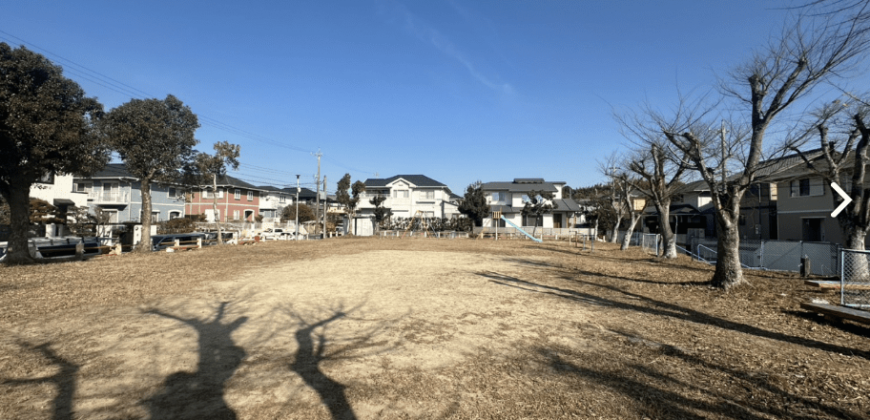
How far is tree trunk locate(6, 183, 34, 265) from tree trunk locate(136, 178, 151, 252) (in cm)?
514

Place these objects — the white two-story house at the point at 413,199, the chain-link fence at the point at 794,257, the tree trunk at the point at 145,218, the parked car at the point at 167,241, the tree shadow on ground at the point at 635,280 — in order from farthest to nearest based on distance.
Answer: the white two-story house at the point at 413,199 → the parked car at the point at 167,241 → the tree trunk at the point at 145,218 → the chain-link fence at the point at 794,257 → the tree shadow on ground at the point at 635,280

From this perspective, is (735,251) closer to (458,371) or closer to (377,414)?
(458,371)

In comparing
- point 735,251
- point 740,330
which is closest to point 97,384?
point 740,330

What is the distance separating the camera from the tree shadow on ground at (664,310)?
504 centimetres

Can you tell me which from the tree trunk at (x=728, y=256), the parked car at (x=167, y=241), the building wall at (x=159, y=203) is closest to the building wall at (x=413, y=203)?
the building wall at (x=159, y=203)

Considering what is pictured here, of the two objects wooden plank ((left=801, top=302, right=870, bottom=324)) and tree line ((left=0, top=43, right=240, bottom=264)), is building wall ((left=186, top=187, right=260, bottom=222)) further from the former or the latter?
wooden plank ((left=801, top=302, right=870, bottom=324))

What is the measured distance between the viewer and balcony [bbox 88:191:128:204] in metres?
33.1

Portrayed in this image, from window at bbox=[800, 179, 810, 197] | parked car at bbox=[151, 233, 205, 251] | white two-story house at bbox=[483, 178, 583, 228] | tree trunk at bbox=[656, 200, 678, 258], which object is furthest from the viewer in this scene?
white two-story house at bbox=[483, 178, 583, 228]

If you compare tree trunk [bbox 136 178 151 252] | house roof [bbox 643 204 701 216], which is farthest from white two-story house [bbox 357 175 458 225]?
tree trunk [bbox 136 178 151 252]

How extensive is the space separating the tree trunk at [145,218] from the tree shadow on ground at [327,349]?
15528 millimetres

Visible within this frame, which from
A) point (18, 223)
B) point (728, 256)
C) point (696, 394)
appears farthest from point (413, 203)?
point (696, 394)

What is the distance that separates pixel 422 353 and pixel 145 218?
18.7 m

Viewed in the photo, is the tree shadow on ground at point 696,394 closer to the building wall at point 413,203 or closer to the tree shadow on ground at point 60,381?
the tree shadow on ground at point 60,381

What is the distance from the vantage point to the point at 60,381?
3.75 metres
